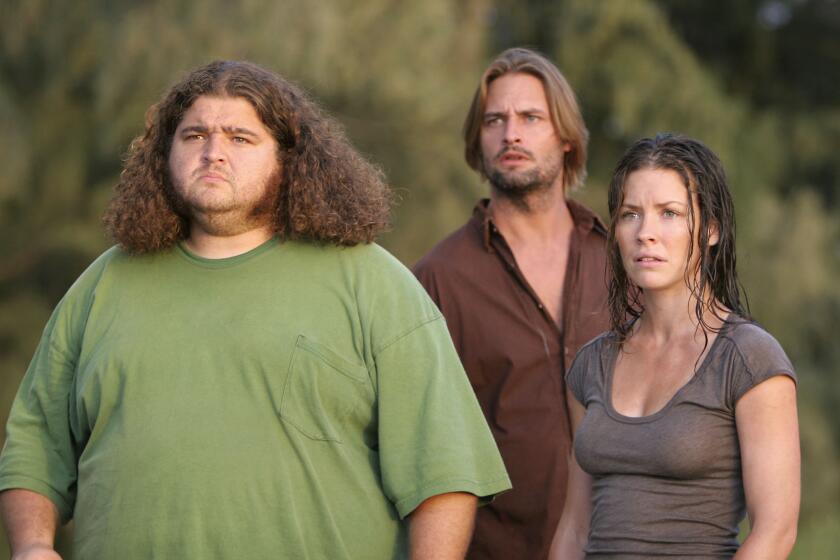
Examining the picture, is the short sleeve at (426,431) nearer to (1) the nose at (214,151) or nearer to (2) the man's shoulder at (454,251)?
(1) the nose at (214,151)

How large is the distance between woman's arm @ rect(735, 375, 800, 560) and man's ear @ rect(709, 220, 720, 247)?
42 centimetres

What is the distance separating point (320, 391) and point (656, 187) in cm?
95

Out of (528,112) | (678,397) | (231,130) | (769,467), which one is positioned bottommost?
(769,467)

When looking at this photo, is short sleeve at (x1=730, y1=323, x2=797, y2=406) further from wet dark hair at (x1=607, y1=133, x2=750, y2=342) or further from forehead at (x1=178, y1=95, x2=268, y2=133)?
forehead at (x1=178, y1=95, x2=268, y2=133)

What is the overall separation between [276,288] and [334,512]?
1.90 feet

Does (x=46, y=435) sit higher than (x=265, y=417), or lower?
lower

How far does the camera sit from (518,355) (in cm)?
497

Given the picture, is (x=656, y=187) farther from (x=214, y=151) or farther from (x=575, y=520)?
(x=214, y=151)

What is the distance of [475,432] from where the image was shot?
381 centimetres

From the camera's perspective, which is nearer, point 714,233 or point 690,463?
point 690,463

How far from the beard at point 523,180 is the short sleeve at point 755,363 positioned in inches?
78.6

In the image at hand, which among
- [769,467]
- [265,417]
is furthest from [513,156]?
[769,467]

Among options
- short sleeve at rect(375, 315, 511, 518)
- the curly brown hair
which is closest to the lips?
the curly brown hair

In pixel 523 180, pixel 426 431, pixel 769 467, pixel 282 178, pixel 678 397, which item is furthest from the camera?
pixel 523 180
